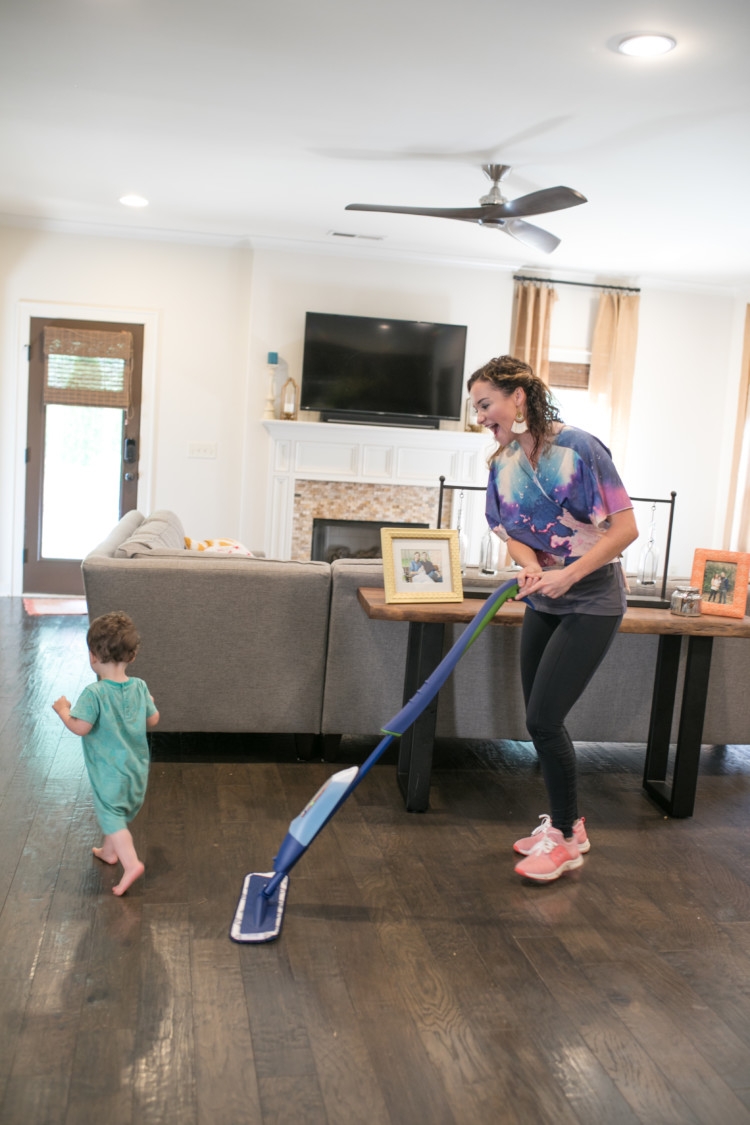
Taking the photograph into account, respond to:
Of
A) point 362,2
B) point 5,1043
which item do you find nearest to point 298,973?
point 5,1043

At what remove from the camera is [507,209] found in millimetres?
4516

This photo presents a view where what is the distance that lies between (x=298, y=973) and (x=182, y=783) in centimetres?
124

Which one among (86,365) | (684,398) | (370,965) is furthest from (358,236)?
(370,965)

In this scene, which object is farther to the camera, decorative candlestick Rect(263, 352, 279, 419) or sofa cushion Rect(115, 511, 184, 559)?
decorative candlestick Rect(263, 352, 279, 419)

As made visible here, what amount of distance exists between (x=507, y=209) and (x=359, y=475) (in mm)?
2788

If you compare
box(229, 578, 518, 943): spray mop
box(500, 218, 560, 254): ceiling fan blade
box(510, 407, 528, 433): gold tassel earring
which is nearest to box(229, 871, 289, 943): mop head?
box(229, 578, 518, 943): spray mop

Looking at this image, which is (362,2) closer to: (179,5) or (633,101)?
(179,5)

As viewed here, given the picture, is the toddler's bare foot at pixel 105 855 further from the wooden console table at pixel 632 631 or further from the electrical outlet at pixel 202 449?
the electrical outlet at pixel 202 449

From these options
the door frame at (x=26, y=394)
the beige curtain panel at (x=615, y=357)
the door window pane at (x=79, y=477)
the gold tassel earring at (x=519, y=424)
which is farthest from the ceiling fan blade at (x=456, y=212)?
the door window pane at (x=79, y=477)

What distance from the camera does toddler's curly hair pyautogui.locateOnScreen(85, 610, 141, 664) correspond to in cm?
238

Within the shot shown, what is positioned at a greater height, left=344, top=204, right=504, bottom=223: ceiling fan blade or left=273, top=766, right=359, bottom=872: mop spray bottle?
left=344, top=204, right=504, bottom=223: ceiling fan blade

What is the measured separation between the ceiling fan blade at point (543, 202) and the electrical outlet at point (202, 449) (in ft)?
10.1

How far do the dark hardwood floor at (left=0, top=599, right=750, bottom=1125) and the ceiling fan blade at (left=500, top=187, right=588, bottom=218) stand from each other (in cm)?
245

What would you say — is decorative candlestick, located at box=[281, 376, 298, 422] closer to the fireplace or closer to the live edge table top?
the fireplace
